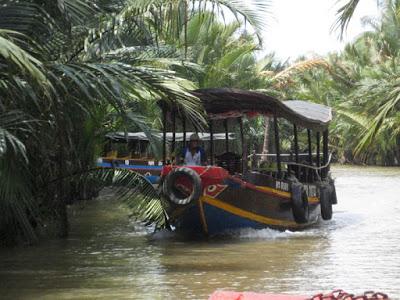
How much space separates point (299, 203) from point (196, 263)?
363cm

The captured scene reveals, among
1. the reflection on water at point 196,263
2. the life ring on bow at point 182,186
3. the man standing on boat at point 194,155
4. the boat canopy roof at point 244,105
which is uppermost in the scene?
the boat canopy roof at point 244,105

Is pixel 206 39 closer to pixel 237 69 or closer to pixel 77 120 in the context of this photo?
pixel 237 69

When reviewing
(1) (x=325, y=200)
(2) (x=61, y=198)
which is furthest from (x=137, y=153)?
(2) (x=61, y=198)

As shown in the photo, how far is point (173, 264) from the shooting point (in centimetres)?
951

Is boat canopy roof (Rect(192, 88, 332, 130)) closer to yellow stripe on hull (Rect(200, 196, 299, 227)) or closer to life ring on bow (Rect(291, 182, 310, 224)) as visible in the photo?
Answer: life ring on bow (Rect(291, 182, 310, 224))

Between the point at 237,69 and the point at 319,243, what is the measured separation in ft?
51.8

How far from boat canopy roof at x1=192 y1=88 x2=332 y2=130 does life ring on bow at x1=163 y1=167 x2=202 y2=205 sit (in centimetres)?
136

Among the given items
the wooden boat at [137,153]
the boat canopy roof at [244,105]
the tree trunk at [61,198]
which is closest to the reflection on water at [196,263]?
the tree trunk at [61,198]

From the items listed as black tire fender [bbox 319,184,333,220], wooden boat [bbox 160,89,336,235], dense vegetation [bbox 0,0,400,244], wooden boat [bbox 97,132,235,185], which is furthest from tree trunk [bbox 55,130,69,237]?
wooden boat [bbox 97,132,235,185]

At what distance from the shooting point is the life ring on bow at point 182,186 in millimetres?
11133

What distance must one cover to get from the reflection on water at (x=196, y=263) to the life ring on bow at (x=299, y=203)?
1.14 ft

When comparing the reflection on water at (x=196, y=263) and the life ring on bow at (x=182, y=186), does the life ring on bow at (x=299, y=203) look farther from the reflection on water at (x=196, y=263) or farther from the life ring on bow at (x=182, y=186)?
the life ring on bow at (x=182, y=186)

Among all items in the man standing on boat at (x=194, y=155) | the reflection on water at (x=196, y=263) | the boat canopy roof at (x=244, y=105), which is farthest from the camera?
the man standing on boat at (x=194, y=155)

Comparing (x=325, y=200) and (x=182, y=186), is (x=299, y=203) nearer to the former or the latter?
(x=325, y=200)
